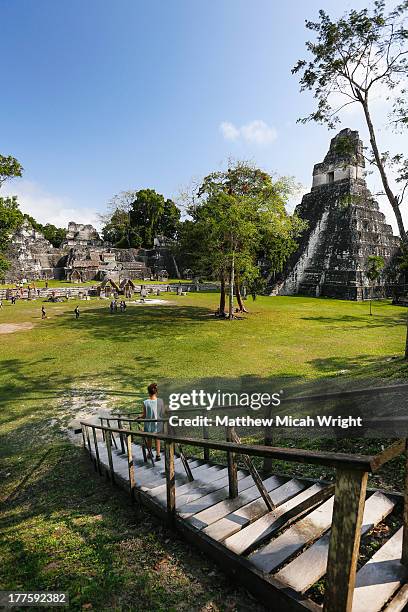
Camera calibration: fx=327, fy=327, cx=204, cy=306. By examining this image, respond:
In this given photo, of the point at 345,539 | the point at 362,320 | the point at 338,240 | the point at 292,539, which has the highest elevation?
the point at 338,240

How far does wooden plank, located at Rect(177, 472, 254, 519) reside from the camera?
3234mm

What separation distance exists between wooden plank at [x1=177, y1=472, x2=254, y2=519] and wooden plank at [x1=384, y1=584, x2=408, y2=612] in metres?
1.72

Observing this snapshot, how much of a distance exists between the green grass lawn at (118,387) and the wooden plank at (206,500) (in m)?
0.27

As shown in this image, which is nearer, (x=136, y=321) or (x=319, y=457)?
(x=319, y=457)

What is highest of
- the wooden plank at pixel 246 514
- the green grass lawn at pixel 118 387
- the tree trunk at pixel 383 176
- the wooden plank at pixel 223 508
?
the tree trunk at pixel 383 176

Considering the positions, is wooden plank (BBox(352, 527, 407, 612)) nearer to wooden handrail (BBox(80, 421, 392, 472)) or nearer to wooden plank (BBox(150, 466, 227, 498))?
wooden handrail (BBox(80, 421, 392, 472))

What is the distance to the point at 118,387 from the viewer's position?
1096 centimetres

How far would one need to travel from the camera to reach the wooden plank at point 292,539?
7.79 feet

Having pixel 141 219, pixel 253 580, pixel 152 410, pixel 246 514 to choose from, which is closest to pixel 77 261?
pixel 141 219

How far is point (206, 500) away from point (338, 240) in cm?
3729

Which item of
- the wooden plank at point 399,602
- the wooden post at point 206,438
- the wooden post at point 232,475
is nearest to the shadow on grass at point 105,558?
the wooden post at point 232,475

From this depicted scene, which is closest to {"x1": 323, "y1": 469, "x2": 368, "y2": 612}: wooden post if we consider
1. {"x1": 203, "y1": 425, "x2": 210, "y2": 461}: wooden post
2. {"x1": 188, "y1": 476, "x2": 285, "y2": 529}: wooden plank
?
{"x1": 188, "y1": 476, "x2": 285, "y2": 529}: wooden plank

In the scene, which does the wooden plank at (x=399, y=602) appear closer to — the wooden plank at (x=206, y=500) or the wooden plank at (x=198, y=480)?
the wooden plank at (x=206, y=500)

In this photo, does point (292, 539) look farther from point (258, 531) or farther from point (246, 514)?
point (246, 514)
